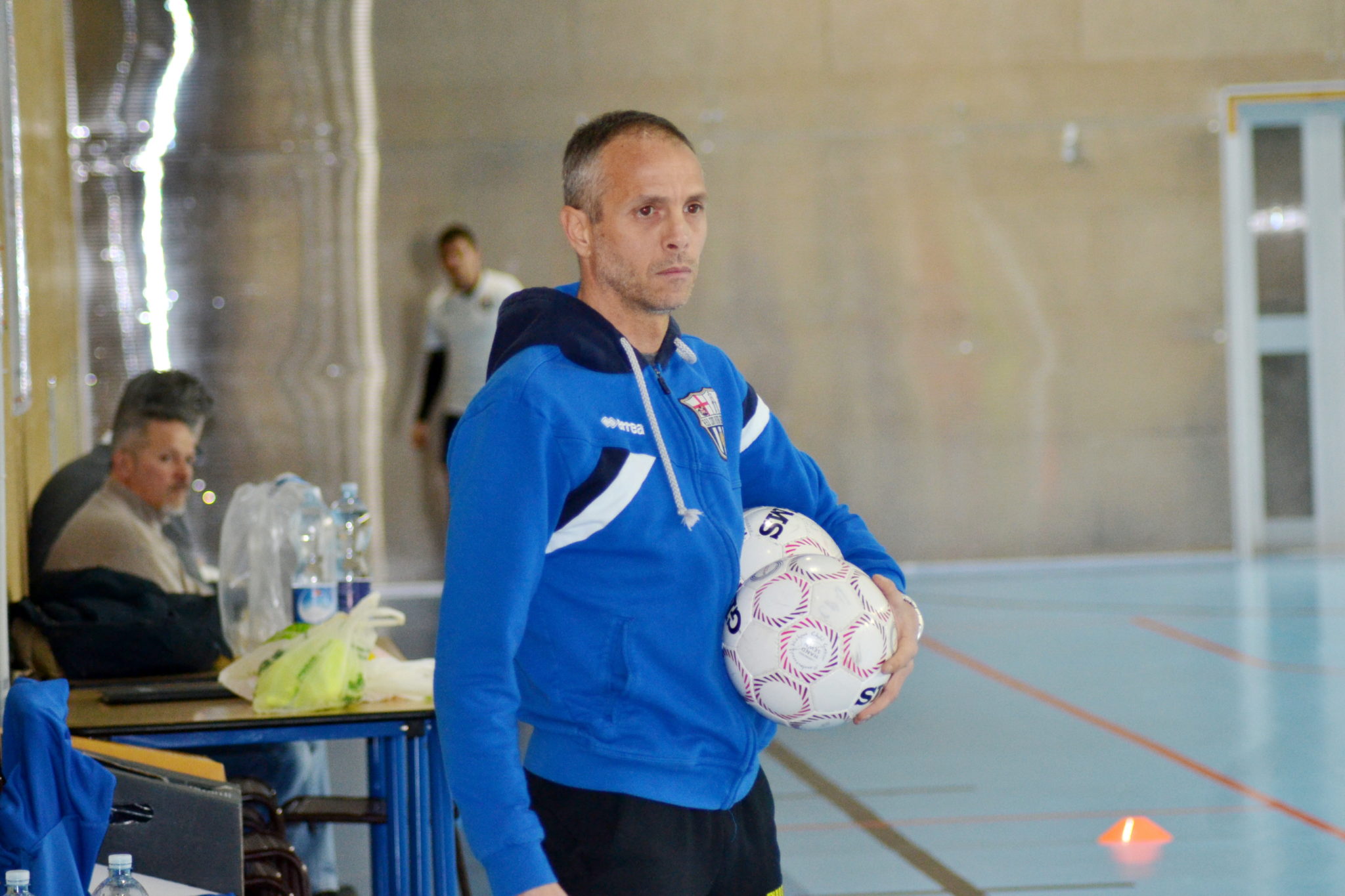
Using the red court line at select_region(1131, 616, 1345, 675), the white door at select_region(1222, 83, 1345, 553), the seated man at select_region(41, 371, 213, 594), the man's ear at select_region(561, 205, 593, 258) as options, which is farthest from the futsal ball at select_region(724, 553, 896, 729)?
the white door at select_region(1222, 83, 1345, 553)

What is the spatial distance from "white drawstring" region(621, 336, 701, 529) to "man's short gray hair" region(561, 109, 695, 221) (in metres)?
0.19

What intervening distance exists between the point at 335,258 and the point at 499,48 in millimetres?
1933

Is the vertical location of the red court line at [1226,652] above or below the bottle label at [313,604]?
below

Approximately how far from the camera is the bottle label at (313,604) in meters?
3.60

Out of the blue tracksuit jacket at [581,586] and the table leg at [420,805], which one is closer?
the blue tracksuit jacket at [581,586]

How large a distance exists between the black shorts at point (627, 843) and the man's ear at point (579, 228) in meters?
0.69

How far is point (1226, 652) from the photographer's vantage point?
7301 mm

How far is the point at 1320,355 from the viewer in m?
11.1

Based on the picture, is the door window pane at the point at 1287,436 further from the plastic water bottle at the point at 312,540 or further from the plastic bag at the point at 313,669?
the plastic bag at the point at 313,669

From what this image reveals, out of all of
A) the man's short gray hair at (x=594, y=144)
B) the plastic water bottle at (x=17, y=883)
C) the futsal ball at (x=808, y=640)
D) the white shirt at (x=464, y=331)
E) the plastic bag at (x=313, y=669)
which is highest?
the white shirt at (x=464, y=331)

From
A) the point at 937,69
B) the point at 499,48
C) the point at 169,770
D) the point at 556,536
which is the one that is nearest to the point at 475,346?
the point at 499,48

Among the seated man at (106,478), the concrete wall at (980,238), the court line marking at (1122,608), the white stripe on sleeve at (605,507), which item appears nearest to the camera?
the white stripe on sleeve at (605,507)

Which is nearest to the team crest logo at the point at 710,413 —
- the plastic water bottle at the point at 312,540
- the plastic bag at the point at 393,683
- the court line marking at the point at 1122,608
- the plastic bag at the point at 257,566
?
the plastic bag at the point at 393,683

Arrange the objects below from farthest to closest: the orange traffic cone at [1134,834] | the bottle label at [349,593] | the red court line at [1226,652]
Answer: the red court line at [1226,652]
the orange traffic cone at [1134,834]
the bottle label at [349,593]
